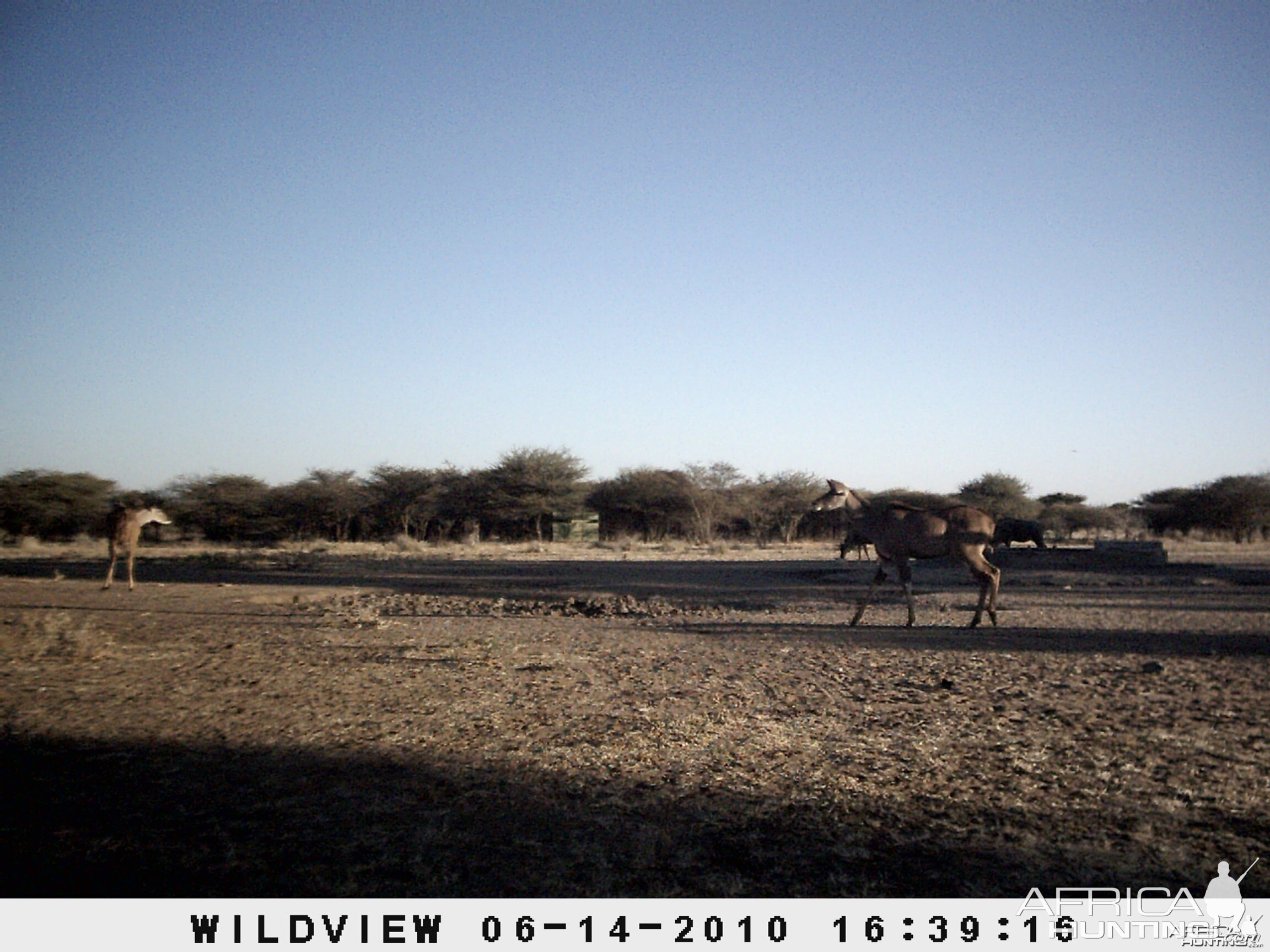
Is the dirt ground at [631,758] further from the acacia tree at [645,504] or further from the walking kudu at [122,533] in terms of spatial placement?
the acacia tree at [645,504]

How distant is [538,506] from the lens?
2100 inches

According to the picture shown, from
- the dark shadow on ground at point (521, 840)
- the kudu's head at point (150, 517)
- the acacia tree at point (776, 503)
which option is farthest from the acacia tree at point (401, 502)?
the dark shadow on ground at point (521, 840)

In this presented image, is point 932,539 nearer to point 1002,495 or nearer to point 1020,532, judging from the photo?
point 1020,532

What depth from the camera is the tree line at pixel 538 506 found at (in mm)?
47156

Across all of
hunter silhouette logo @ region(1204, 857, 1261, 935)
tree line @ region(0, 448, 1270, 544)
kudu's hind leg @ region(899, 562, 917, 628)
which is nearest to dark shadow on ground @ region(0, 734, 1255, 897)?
hunter silhouette logo @ region(1204, 857, 1261, 935)

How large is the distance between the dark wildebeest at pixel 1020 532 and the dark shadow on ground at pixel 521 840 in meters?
23.5

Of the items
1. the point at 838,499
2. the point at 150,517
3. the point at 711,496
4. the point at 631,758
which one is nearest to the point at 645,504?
the point at 711,496

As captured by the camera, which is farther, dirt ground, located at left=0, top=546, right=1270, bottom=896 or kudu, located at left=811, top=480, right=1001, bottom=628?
kudu, located at left=811, top=480, right=1001, bottom=628

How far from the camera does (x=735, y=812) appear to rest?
448cm

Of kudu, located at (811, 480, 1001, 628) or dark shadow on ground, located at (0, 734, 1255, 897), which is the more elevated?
kudu, located at (811, 480, 1001, 628)

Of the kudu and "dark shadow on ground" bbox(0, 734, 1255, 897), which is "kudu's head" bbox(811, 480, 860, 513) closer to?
the kudu

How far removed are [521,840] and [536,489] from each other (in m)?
50.8

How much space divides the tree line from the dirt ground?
121 feet

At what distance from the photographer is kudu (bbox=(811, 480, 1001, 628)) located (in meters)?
12.5
